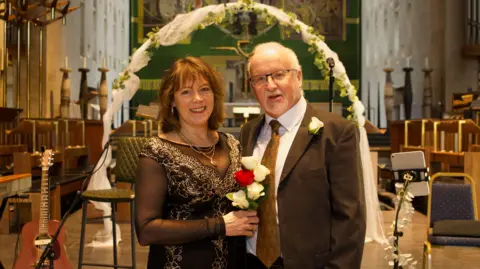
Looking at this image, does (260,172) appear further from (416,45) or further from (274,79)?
(416,45)

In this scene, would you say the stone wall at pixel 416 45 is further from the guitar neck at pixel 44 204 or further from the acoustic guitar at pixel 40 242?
the guitar neck at pixel 44 204

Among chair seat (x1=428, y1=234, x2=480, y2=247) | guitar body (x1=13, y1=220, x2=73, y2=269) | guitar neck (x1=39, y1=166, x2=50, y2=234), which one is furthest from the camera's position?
guitar body (x1=13, y1=220, x2=73, y2=269)

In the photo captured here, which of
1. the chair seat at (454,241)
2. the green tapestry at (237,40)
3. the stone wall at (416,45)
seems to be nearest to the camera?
the chair seat at (454,241)

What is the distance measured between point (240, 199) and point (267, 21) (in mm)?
4987

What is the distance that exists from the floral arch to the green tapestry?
12.0 m

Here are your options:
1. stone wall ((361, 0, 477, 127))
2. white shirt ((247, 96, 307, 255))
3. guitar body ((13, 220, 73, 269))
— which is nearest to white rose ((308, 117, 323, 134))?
white shirt ((247, 96, 307, 255))

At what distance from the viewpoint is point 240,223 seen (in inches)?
85.2

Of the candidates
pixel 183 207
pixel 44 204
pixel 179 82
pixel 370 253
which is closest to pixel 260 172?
pixel 183 207

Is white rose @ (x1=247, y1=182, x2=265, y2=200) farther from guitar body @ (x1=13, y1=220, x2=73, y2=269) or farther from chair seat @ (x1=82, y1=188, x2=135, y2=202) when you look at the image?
chair seat @ (x1=82, y1=188, x2=135, y2=202)

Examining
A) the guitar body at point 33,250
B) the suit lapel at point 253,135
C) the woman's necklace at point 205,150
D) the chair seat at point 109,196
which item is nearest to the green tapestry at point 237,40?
the chair seat at point 109,196

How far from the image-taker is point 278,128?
2.34 meters

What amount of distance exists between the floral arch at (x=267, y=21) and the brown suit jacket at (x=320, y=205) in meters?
4.37

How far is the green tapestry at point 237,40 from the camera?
1939 centimetres

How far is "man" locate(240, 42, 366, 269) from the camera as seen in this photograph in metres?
2.21
